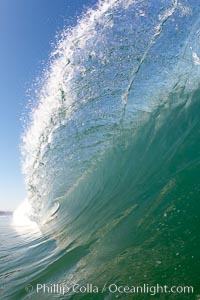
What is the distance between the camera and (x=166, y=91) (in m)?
8.09

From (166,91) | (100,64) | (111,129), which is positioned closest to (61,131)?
(111,129)

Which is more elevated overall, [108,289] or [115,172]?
[115,172]

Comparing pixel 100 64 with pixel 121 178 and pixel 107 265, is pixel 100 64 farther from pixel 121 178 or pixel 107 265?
pixel 107 265

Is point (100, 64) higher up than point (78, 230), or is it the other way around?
point (100, 64)

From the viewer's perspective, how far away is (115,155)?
8.34m

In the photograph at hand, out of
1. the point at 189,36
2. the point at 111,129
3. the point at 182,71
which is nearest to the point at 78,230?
the point at 111,129

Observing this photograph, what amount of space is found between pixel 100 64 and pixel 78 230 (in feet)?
15.3

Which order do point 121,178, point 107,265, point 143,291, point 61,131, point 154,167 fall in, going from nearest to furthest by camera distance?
point 143,291 < point 107,265 < point 154,167 < point 121,178 < point 61,131

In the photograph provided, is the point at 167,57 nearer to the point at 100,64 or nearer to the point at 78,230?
the point at 100,64

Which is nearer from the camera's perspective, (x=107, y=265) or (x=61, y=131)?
(x=107, y=265)

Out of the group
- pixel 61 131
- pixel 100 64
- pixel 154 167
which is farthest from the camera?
pixel 61 131

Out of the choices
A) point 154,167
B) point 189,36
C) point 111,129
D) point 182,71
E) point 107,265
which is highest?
point 189,36

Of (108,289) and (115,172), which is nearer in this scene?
(108,289)

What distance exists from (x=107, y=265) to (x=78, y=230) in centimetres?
235
